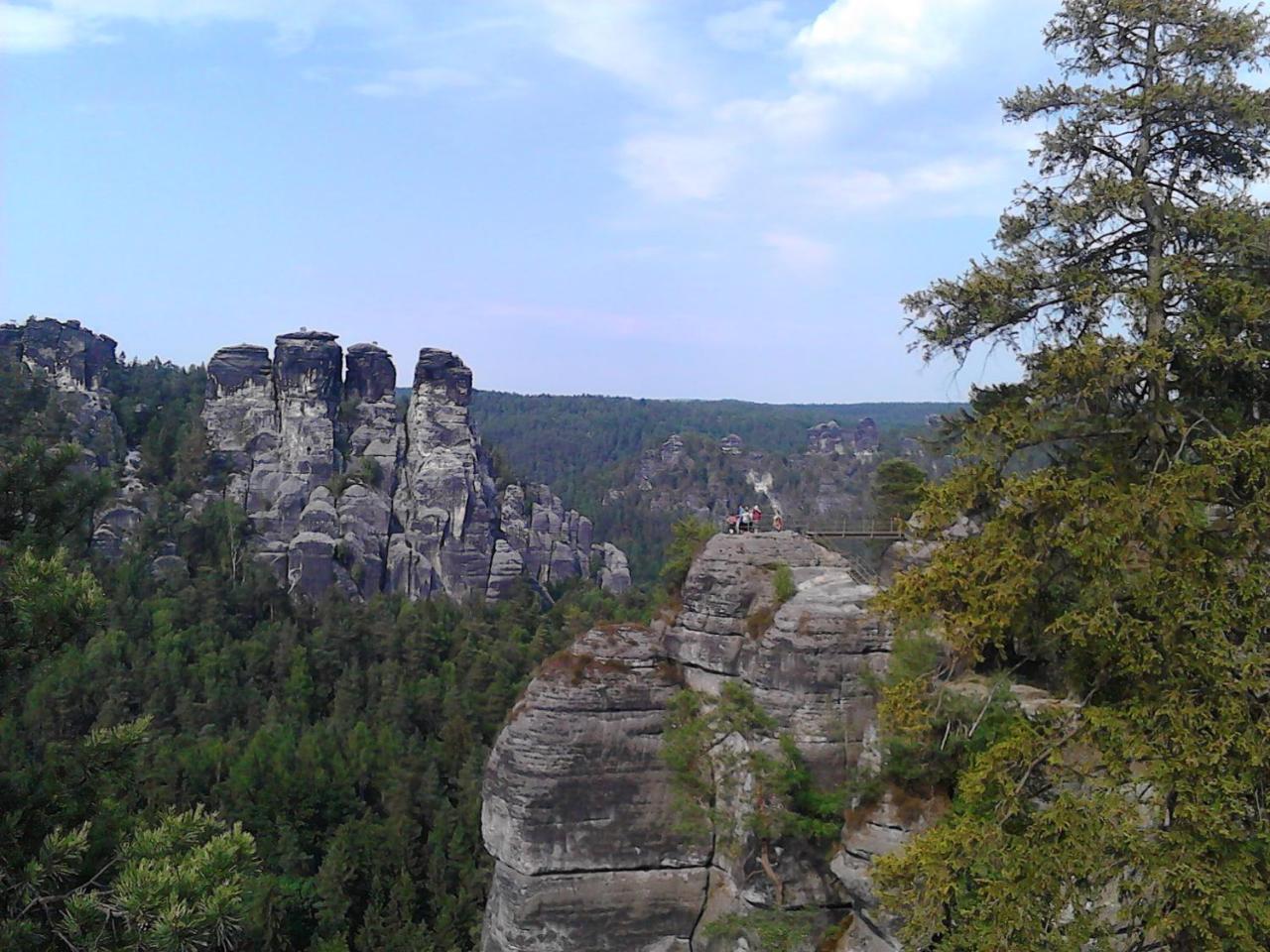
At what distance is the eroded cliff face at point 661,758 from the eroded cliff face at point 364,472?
39673mm

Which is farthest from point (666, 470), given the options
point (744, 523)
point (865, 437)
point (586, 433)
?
point (744, 523)

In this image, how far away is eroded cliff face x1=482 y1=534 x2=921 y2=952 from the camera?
1683 cm

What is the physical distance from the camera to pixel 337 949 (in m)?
24.5

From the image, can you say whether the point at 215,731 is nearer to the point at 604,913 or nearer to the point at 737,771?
the point at 604,913

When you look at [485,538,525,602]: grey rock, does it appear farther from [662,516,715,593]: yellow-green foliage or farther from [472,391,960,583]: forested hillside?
[662,516,715,593]: yellow-green foliage

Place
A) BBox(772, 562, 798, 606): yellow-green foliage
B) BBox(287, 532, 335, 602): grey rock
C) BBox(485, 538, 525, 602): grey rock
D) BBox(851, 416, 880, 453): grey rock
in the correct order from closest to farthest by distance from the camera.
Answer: BBox(772, 562, 798, 606): yellow-green foliage → BBox(287, 532, 335, 602): grey rock → BBox(485, 538, 525, 602): grey rock → BBox(851, 416, 880, 453): grey rock

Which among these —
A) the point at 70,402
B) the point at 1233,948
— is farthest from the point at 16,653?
the point at 70,402

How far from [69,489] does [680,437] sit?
131 m

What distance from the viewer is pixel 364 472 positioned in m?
61.0

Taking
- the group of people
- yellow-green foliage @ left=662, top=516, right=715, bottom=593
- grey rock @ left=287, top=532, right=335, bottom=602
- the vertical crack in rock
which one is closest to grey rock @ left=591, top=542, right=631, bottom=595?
grey rock @ left=287, top=532, right=335, bottom=602

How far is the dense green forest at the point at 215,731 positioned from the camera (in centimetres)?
602

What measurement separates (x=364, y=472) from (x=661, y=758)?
4623 centimetres

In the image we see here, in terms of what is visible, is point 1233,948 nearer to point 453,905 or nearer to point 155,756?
point 453,905

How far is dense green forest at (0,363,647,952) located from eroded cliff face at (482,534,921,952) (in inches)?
189
